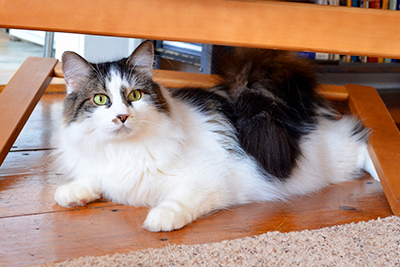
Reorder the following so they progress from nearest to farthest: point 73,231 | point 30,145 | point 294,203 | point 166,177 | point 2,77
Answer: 1. point 73,231
2. point 166,177
3. point 294,203
4. point 30,145
5. point 2,77

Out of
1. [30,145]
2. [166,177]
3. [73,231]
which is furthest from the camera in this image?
[30,145]

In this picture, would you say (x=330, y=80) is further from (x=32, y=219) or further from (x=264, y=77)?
(x=32, y=219)

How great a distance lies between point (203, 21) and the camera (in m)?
0.90

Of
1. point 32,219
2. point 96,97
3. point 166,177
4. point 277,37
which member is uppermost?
point 277,37

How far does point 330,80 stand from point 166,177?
9.27ft

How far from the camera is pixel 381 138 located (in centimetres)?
162

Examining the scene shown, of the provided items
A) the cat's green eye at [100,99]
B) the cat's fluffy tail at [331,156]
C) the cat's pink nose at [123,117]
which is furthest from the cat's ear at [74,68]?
the cat's fluffy tail at [331,156]

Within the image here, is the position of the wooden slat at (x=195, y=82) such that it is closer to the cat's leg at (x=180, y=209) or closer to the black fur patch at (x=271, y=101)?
the black fur patch at (x=271, y=101)

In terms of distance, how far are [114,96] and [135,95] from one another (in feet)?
0.25

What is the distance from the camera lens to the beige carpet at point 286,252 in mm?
952

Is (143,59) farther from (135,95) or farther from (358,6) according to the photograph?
(358,6)

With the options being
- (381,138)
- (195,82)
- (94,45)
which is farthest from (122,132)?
(94,45)

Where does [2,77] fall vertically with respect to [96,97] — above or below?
below

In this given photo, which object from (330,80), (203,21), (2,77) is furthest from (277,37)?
(330,80)
